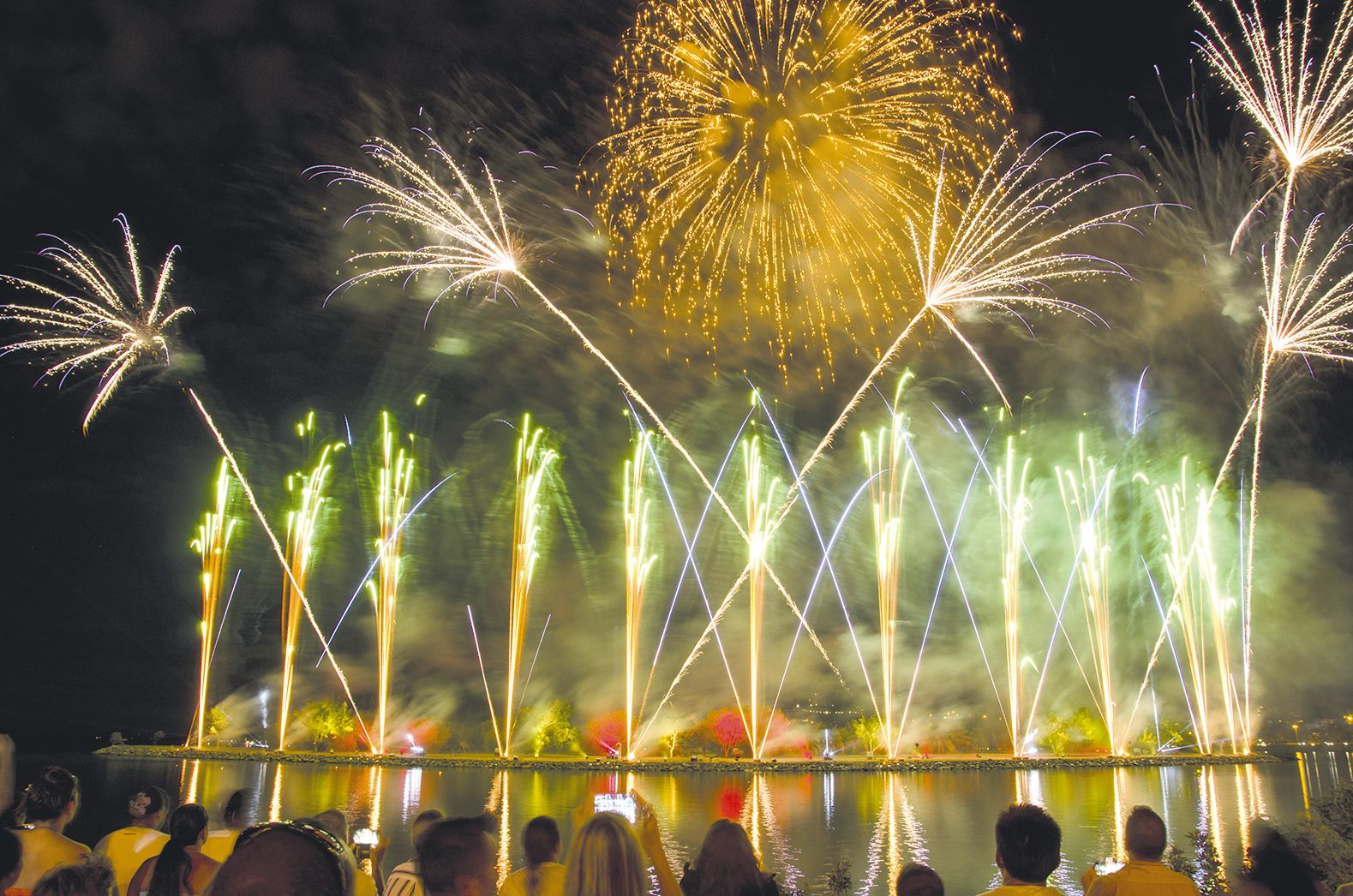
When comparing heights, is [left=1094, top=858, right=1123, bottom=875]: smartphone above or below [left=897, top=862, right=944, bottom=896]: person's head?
below

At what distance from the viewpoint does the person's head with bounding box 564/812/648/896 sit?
12.2ft

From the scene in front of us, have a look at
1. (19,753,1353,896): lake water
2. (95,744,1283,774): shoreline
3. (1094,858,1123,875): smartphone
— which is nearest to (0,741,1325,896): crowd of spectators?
(1094,858,1123,875): smartphone

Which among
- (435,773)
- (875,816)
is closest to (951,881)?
(875,816)

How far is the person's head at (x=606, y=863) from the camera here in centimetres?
371

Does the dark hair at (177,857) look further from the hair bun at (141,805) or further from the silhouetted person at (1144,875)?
the silhouetted person at (1144,875)

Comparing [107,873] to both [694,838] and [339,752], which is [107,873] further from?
[339,752]

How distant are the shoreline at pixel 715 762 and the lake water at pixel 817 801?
70.8 inches

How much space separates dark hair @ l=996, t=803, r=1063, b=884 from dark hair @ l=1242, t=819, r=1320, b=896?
6.16 ft

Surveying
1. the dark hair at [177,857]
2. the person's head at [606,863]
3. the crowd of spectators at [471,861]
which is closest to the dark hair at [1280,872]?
the crowd of spectators at [471,861]

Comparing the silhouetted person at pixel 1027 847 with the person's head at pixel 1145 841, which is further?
the person's head at pixel 1145 841

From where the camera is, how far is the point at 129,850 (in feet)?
20.5

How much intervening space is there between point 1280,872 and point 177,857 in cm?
613

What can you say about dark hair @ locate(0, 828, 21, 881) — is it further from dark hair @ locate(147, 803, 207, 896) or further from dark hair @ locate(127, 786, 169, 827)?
dark hair @ locate(127, 786, 169, 827)

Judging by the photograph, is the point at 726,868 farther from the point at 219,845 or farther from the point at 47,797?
the point at 47,797
